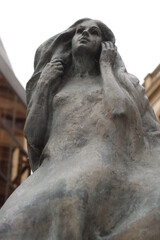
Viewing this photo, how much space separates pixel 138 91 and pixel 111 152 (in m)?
0.76

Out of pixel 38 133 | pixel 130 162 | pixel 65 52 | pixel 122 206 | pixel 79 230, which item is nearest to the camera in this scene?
pixel 79 230

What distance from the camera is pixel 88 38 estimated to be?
18.1ft

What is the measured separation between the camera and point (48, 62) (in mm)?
5645

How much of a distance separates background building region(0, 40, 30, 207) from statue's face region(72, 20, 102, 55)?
17.1 meters

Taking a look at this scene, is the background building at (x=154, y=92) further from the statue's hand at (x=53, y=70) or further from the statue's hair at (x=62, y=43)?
the statue's hand at (x=53, y=70)

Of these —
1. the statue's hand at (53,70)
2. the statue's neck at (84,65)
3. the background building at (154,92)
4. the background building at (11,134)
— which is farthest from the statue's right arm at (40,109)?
the background building at (154,92)

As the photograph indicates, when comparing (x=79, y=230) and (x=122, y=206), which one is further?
(x=122, y=206)

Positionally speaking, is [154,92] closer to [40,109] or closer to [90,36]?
[90,36]

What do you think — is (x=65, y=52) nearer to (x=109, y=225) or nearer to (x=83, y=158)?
(x=83, y=158)

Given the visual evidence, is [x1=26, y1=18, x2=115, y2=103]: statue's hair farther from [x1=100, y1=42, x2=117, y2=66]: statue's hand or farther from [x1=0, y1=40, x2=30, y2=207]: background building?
[x1=0, y1=40, x2=30, y2=207]: background building

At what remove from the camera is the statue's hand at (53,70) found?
533cm

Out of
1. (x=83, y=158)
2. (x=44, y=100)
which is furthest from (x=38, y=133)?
(x=83, y=158)

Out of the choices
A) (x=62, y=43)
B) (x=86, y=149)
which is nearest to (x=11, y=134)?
(x=62, y=43)

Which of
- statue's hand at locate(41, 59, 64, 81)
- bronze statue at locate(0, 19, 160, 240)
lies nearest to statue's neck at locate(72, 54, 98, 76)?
bronze statue at locate(0, 19, 160, 240)
